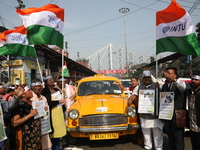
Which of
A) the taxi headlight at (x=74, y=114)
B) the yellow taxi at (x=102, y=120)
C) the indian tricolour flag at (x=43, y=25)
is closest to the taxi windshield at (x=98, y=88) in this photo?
the yellow taxi at (x=102, y=120)

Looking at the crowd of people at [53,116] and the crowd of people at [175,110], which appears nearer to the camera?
the crowd of people at [53,116]

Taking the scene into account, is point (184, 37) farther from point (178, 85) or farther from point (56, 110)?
point (56, 110)

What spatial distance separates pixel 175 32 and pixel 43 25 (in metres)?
3.28

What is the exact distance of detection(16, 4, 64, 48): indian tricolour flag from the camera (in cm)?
493

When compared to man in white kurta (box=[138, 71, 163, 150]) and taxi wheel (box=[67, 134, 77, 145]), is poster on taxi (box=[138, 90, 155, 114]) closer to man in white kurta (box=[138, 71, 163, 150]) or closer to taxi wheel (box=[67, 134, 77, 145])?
man in white kurta (box=[138, 71, 163, 150])

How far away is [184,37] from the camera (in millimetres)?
3990

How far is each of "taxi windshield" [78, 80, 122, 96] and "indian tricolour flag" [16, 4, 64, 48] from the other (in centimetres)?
164

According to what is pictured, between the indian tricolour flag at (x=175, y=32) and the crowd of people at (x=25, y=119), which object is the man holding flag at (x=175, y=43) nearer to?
the indian tricolour flag at (x=175, y=32)

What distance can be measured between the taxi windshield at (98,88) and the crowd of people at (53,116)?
55.6 inches

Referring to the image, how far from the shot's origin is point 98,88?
19.8 feet

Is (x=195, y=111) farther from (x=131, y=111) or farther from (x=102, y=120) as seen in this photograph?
(x=102, y=120)

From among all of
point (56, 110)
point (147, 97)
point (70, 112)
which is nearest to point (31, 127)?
point (56, 110)

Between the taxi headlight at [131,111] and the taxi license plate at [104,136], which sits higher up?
the taxi headlight at [131,111]

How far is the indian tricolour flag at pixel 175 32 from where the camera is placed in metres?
3.92
